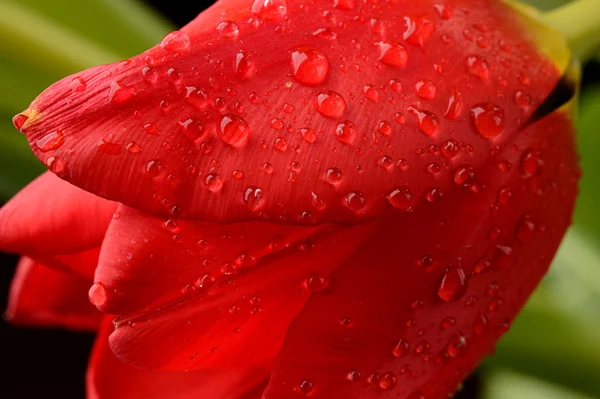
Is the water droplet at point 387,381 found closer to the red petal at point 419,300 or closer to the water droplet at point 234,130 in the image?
the red petal at point 419,300

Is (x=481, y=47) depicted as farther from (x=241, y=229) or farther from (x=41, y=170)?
(x=41, y=170)

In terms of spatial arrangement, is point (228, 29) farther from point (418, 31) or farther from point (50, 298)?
point (50, 298)

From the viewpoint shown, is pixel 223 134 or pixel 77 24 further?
pixel 77 24

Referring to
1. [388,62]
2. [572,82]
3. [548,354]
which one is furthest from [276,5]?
[548,354]

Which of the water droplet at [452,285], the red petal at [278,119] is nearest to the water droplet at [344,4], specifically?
the red petal at [278,119]

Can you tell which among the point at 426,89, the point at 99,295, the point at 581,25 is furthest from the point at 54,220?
the point at 581,25

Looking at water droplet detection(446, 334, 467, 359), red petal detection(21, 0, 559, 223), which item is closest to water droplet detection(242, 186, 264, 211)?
red petal detection(21, 0, 559, 223)
